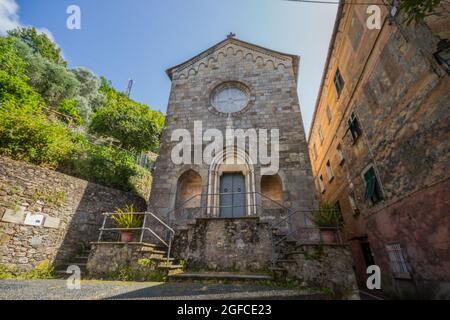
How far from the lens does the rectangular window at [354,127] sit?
29.5ft

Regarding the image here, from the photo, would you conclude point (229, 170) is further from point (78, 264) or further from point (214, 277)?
point (78, 264)

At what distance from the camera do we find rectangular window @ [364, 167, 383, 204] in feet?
25.4

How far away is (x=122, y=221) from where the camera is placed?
6.27 m

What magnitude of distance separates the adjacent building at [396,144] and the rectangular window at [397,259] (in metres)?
0.04

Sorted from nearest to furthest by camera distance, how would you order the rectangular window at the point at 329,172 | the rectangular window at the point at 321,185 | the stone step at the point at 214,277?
the stone step at the point at 214,277, the rectangular window at the point at 329,172, the rectangular window at the point at 321,185

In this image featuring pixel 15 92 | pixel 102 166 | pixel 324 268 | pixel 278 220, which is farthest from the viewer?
pixel 15 92

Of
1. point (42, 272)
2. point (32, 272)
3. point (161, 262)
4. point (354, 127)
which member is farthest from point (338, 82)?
point (32, 272)

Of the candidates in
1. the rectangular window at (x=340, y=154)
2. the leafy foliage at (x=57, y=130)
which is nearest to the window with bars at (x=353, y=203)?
the rectangular window at (x=340, y=154)

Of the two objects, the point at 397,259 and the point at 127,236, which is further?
the point at 397,259

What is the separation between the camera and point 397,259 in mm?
6707

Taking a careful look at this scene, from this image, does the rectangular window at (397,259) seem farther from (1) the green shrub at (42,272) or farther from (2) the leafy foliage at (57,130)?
(1) the green shrub at (42,272)

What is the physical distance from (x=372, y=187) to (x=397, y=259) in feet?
8.35

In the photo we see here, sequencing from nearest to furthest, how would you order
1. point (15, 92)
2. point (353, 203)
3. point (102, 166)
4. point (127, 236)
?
1. point (127, 236)
2. point (102, 166)
3. point (15, 92)
4. point (353, 203)
